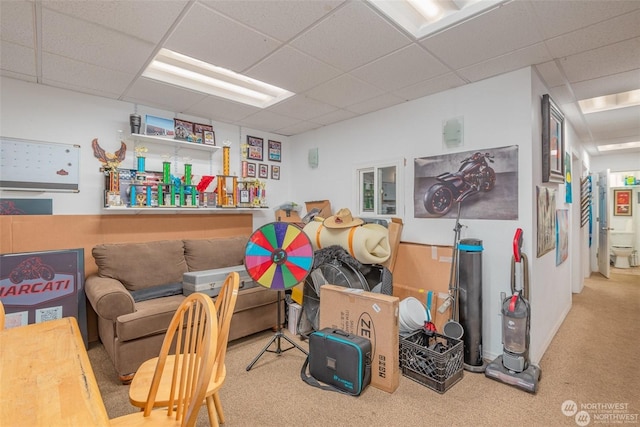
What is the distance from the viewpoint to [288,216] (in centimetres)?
452

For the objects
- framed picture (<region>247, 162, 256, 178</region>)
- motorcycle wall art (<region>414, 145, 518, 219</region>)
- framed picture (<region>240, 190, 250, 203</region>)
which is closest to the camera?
motorcycle wall art (<region>414, 145, 518, 219</region>)

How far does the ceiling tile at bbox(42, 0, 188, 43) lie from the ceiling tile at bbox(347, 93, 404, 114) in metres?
2.03

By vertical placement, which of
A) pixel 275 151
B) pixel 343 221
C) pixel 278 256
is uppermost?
pixel 275 151

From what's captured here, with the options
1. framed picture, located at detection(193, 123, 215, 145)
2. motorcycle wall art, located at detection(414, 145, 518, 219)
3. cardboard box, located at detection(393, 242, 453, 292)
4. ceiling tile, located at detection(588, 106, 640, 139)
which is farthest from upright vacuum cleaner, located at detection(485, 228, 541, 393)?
framed picture, located at detection(193, 123, 215, 145)

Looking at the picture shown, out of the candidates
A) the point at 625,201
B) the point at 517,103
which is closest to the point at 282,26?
the point at 517,103

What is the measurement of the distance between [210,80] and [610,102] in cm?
436

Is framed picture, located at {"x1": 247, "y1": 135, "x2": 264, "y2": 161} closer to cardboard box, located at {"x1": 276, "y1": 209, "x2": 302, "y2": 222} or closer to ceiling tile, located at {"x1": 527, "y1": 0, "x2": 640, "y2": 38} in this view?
cardboard box, located at {"x1": 276, "y1": 209, "x2": 302, "y2": 222}

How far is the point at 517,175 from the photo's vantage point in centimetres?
262

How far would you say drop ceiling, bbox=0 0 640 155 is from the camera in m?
1.84

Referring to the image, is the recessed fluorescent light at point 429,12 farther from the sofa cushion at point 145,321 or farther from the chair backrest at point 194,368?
the sofa cushion at point 145,321

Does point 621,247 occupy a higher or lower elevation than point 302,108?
lower

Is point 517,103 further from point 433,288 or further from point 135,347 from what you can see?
point 135,347

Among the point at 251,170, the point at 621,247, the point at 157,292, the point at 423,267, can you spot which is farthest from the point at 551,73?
the point at 621,247

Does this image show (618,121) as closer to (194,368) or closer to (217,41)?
(217,41)
